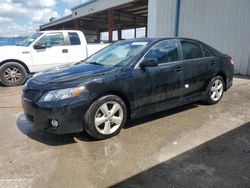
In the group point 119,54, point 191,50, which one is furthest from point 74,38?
point 191,50

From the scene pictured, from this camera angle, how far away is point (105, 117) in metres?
3.78

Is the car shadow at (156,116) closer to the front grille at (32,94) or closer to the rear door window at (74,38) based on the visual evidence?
the front grille at (32,94)

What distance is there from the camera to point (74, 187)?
106 inches

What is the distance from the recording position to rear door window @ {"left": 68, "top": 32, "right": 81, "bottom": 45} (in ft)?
29.5

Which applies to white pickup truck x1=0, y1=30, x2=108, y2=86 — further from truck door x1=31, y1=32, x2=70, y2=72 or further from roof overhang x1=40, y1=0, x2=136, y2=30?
roof overhang x1=40, y1=0, x2=136, y2=30

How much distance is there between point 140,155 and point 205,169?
852 millimetres

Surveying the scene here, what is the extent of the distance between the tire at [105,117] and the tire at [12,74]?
548cm

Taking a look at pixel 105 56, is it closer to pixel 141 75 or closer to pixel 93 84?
pixel 141 75

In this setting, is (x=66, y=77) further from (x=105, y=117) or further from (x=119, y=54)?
(x=119, y=54)

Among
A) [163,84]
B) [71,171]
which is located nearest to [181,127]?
[163,84]

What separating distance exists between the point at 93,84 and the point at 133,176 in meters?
1.41

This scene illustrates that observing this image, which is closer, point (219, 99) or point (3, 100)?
point (219, 99)

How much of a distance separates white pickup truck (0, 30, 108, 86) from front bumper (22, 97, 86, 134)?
5068 mm

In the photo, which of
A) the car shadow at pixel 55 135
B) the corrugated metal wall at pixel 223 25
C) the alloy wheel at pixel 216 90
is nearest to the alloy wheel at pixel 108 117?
the car shadow at pixel 55 135
